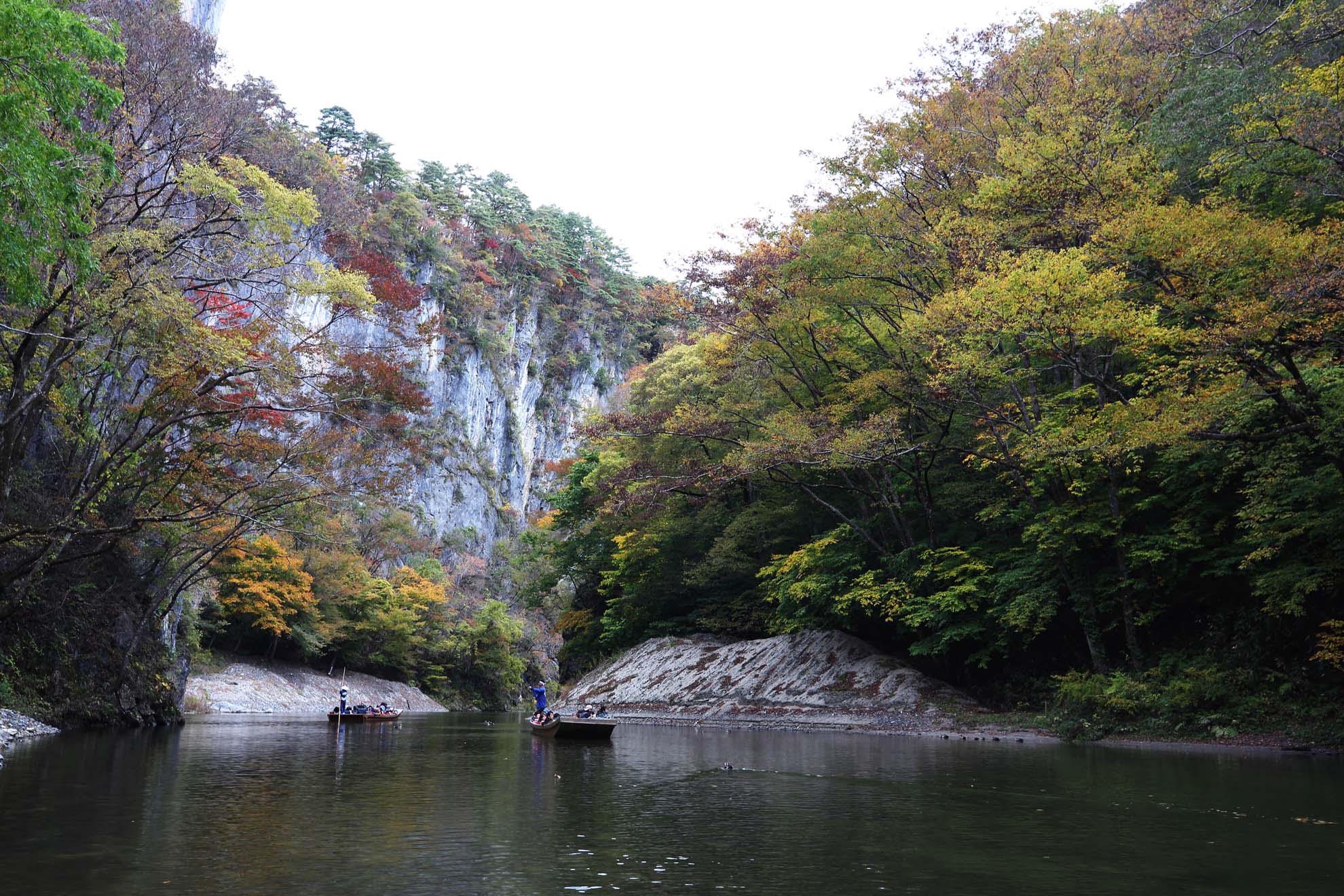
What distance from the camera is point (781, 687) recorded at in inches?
1009

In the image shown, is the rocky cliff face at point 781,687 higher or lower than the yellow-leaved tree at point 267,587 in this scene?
lower

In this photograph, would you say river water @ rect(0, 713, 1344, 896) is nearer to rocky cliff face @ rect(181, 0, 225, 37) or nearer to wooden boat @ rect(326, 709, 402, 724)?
wooden boat @ rect(326, 709, 402, 724)

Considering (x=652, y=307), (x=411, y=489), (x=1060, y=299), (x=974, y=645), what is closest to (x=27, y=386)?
(x=652, y=307)

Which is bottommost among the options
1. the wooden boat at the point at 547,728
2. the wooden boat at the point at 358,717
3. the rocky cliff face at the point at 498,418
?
the wooden boat at the point at 358,717

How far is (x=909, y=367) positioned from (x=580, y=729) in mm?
11725

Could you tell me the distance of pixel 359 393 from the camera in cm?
1827

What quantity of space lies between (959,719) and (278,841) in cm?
1687

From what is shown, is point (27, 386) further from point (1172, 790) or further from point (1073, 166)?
point (1073, 166)

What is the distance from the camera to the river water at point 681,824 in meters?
6.02

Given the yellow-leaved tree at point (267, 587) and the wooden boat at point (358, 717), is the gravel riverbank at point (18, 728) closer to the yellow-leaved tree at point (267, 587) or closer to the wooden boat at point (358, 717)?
the wooden boat at point (358, 717)

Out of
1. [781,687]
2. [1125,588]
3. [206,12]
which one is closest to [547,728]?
[781,687]

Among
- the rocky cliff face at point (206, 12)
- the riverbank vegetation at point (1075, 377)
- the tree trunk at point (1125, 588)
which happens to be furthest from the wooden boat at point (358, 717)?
the tree trunk at point (1125, 588)

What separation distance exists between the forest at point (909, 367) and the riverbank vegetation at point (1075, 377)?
0.10m

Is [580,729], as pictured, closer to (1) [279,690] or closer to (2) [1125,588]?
(2) [1125,588]
